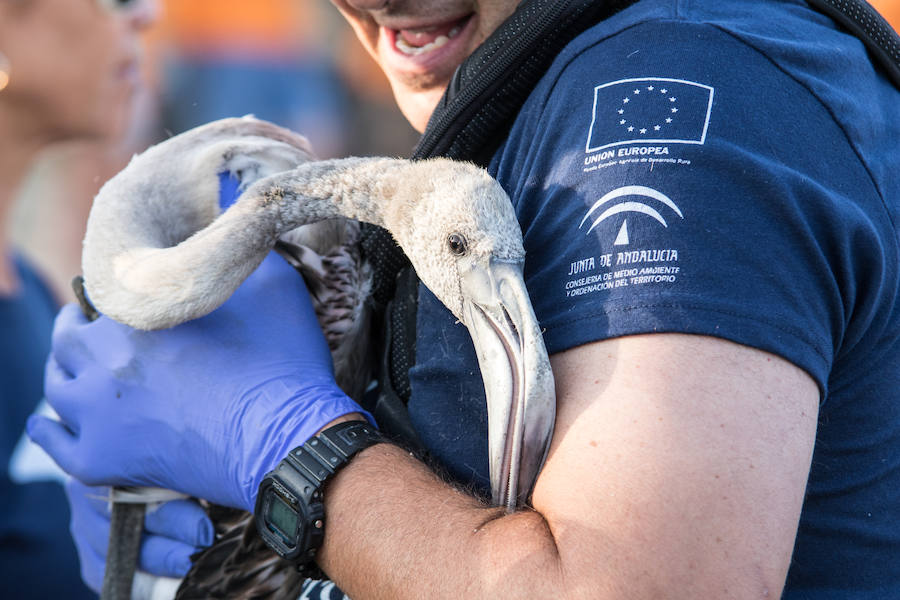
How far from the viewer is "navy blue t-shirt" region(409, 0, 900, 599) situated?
113 cm

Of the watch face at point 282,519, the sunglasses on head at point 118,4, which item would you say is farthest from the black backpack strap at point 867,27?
the sunglasses on head at point 118,4

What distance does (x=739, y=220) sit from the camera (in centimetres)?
113

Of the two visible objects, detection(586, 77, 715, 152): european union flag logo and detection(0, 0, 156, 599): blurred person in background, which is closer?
detection(586, 77, 715, 152): european union flag logo

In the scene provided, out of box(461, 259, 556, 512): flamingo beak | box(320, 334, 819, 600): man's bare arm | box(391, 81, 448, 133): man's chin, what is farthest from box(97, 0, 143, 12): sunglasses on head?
box(320, 334, 819, 600): man's bare arm

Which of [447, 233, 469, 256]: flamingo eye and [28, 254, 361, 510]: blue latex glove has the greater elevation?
[447, 233, 469, 256]: flamingo eye

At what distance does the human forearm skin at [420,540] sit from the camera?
45.2 inches

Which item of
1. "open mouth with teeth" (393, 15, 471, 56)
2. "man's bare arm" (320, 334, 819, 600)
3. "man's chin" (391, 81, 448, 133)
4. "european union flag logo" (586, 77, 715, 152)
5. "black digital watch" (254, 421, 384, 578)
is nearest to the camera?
"man's bare arm" (320, 334, 819, 600)

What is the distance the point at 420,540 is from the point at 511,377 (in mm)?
280

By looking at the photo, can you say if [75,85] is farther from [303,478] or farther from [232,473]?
[303,478]

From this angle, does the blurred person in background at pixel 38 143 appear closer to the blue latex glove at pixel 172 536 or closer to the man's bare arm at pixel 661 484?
the blue latex glove at pixel 172 536

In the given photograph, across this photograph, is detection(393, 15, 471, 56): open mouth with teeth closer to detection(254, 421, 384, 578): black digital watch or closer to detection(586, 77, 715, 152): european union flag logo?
detection(586, 77, 715, 152): european union flag logo

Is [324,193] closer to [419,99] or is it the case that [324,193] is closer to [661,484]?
[419,99]

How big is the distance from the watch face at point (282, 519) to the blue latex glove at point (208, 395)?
0.11 metres

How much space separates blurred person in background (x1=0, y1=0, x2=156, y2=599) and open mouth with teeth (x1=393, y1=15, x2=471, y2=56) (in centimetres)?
200
